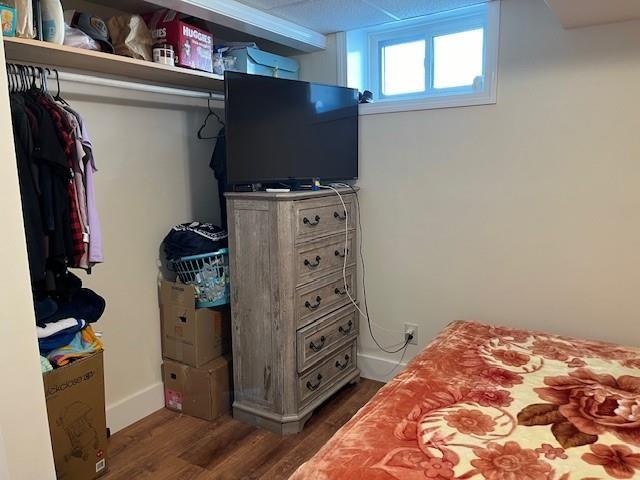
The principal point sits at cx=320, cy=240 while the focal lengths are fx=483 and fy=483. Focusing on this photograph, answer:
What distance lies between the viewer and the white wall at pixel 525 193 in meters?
2.22

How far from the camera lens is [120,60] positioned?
2031 millimetres

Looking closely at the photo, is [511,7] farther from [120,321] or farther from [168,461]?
[168,461]

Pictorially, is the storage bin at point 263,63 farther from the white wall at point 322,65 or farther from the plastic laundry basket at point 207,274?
the plastic laundry basket at point 207,274

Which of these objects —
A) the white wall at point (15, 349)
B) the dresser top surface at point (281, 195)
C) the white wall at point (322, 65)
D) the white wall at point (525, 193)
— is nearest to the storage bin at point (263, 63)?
the white wall at point (322, 65)

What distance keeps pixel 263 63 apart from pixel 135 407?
6.61ft

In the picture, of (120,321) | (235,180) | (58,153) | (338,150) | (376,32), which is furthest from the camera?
(376,32)

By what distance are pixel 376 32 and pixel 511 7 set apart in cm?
87

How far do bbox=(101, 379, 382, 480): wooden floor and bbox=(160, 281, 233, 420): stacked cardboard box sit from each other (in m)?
0.09

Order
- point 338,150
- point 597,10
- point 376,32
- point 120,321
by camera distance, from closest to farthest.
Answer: point 597,10 → point 120,321 → point 338,150 → point 376,32

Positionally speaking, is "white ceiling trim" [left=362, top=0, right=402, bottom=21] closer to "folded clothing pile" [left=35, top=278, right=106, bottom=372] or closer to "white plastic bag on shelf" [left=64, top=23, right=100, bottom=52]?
"white plastic bag on shelf" [left=64, top=23, right=100, bottom=52]

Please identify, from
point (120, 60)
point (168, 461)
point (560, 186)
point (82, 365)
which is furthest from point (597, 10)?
point (168, 461)

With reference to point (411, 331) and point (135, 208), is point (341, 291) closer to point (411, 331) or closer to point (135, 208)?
point (411, 331)

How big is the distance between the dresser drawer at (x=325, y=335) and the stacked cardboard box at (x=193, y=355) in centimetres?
47

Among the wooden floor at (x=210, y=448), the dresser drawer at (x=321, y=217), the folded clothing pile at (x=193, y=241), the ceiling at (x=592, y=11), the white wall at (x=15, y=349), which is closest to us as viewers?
the white wall at (x=15, y=349)
